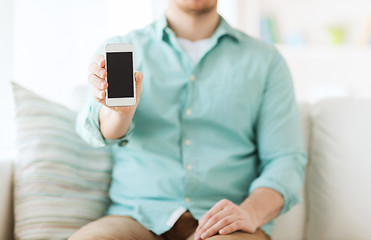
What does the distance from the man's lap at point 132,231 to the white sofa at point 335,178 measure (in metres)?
0.30

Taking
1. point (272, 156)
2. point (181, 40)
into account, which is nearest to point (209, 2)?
point (181, 40)

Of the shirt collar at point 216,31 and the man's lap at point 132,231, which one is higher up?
the shirt collar at point 216,31

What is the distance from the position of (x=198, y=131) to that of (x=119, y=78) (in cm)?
36

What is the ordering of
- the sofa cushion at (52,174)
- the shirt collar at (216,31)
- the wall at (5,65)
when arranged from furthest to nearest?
the wall at (5,65) → the shirt collar at (216,31) → the sofa cushion at (52,174)

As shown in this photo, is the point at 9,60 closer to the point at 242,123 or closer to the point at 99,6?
the point at 99,6

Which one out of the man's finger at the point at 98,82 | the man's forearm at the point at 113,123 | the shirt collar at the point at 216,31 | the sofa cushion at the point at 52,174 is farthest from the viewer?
the shirt collar at the point at 216,31

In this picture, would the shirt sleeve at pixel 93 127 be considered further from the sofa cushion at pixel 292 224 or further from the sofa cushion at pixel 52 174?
the sofa cushion at pixel 292 224

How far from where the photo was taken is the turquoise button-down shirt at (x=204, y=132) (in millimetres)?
1201

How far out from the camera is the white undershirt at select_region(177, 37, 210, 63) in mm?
1325

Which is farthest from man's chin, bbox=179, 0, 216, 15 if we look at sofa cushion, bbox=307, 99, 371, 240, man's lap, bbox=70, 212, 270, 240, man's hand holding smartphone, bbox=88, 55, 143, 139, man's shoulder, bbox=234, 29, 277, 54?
man's lap, bbox=70, 212, 270, 240

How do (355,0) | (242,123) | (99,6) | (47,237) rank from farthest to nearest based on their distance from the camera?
1. (355,0)
2. (99,6)
3. (242,123)
4. (47,237)

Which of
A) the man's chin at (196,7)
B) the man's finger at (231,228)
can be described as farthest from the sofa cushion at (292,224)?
the man's chin at (196,7)

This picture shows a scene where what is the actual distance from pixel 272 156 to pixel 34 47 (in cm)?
104

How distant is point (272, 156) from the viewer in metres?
1.26
